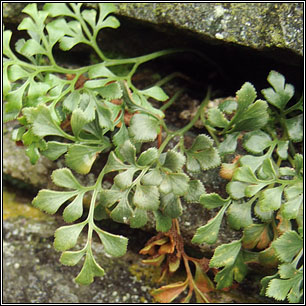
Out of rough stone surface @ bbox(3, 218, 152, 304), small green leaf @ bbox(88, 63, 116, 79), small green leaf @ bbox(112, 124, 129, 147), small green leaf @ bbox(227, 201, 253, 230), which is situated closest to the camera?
small green leaf @ bbox(227, 201, 253, 230)

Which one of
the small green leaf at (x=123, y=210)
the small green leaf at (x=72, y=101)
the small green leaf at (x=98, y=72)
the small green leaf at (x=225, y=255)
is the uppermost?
the small green leaf at (x=98, y=72)

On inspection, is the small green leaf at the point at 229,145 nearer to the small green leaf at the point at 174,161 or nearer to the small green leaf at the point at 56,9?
the small green leaf at the point at 174,161

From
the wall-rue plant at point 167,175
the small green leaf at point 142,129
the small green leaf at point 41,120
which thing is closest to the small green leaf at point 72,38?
the wall-rue plant at point 167,175

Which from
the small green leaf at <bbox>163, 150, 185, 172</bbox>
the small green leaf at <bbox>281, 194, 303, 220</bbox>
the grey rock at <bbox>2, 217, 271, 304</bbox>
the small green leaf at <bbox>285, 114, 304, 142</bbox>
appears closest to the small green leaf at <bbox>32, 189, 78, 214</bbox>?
the small green leaf at <bbox>163, 150, 185, 172</bbox>

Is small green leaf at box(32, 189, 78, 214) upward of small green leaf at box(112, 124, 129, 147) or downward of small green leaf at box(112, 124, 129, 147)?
downward

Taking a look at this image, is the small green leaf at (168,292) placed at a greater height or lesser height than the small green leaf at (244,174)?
lesser

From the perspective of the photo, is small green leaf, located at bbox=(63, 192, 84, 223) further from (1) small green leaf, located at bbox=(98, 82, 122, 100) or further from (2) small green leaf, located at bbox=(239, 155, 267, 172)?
(2) small green leaf, located at bbox=(239, 155, 267, 172)

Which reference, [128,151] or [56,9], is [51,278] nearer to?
[128,151]
